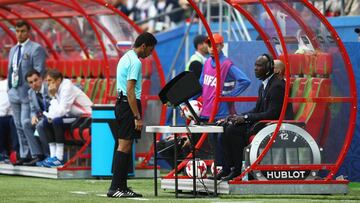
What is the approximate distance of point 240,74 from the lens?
1738cm

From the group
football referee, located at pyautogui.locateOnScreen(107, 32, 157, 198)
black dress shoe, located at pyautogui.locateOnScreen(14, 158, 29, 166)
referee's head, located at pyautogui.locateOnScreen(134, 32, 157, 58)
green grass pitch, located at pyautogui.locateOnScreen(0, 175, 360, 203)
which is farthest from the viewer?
black dress shoe, located at pyautogui.locateOnScreen(14, 158, 29, 166)

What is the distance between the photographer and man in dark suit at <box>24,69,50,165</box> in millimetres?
20656

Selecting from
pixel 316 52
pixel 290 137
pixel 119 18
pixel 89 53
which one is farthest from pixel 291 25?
pixel 89 53

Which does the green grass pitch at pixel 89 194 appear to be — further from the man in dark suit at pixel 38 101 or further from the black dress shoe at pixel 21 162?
the black dress shoe at pixel 21 162

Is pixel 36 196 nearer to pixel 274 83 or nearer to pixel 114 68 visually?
pixel 274 83

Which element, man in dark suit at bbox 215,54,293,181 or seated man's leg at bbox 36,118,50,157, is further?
seated man's leg at bbox 36,118,50,157

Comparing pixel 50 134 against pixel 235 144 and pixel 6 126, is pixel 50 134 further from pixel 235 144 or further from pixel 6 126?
pixel 235 144

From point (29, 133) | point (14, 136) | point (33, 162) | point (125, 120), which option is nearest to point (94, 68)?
point (14, 136)

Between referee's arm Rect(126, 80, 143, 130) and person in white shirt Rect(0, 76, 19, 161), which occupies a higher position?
referee's arm Rect(126, 80, 143, 130)

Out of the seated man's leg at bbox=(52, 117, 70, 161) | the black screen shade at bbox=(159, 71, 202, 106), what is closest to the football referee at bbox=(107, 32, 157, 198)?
the black screen shade at bbox=(159, 71, 202, 106)

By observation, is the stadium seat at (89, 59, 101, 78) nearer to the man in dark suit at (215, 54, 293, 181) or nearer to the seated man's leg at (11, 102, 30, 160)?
the seated man's leg at (11, 102, 30, 160)

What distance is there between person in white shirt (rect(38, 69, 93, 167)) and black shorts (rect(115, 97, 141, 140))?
5.12 m

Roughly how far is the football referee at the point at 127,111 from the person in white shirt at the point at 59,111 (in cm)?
501

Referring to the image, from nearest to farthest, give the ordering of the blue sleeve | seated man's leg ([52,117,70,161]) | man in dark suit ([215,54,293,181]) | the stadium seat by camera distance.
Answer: man in dark suit ([215,54,293,181]) → the blue sleeve → seated man's leg ([52,117,70,161]) → the stadium seat
